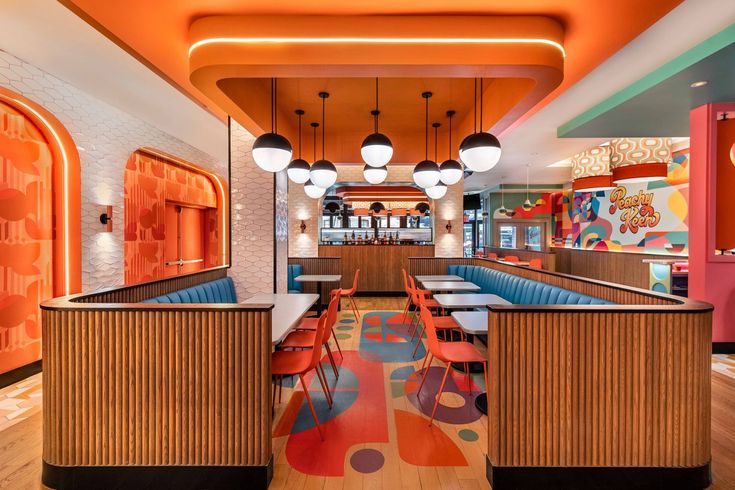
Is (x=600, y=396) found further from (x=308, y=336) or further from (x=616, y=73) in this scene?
(x=616, y=73)

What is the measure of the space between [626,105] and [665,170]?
9.14ft

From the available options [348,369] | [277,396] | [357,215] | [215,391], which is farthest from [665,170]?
[357,215]

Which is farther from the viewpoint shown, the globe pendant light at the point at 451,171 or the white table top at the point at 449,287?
the white table top at the point at 449,287

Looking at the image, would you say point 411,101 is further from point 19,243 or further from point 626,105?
point 19,243

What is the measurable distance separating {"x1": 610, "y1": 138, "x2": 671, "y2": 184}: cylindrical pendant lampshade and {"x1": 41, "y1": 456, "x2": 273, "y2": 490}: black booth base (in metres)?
7.35

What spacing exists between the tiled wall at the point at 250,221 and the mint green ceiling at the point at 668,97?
4.55 metres

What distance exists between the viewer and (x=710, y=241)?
4328 mm

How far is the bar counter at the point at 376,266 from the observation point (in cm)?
857

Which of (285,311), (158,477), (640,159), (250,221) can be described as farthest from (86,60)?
(640,159)

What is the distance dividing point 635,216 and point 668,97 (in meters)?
5.69

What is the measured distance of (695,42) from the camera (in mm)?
3248

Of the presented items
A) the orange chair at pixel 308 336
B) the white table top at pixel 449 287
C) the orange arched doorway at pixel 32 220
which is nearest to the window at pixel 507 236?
the white table top at pixel 449 287

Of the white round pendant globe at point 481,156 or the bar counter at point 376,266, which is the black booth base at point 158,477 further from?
the bar counter at point 376,266

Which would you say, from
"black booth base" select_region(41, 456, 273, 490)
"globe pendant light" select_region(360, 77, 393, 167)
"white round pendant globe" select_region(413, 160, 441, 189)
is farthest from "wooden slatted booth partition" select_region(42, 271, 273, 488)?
"white round pendant globe" select_region(413, 160, 441, 189)
